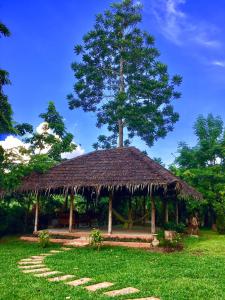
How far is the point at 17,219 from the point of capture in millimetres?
19031

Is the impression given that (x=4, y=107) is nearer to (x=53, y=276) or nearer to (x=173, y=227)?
(x=173, y=227)

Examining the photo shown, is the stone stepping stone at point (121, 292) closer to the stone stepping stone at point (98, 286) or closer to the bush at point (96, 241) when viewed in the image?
the stone stepping stone at point (98, 286)

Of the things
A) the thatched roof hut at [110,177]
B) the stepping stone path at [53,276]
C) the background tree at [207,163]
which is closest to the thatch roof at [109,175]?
the thatched roof hut at [110,177]

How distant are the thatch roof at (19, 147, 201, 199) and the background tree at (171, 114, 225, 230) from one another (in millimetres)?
3551

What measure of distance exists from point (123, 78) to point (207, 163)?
9411mm

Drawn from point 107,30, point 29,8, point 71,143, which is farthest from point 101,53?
point 29,8

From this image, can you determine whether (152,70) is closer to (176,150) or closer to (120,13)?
(120,13)

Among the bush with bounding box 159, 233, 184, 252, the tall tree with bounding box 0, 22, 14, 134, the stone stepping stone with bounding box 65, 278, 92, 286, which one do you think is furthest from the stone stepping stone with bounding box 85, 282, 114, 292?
the tall tree with bounding box 0, 22, 14, 134

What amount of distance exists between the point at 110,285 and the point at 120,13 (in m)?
25.3

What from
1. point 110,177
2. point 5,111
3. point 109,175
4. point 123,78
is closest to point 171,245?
point 110,177

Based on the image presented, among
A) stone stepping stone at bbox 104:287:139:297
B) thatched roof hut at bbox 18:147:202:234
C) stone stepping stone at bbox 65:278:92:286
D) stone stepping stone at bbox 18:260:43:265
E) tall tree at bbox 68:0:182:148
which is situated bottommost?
stone stepping stone at bbox 104:287:139:297

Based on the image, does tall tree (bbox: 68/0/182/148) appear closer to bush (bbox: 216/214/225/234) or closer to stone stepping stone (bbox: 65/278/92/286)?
bush (bbox: 216/214/225/234)

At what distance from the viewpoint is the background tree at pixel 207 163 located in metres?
21.5

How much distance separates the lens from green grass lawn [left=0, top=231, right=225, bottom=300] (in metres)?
7.25
